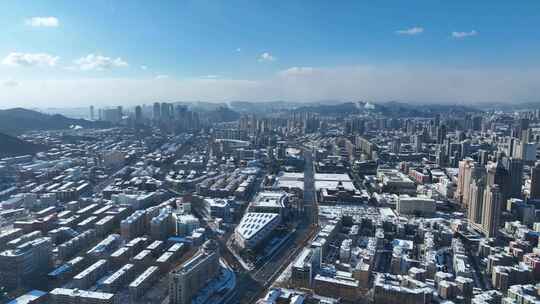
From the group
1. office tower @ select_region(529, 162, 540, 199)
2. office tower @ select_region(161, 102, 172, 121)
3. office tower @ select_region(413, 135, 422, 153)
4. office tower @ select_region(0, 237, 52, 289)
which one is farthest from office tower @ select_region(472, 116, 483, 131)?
office tower @ select_region(0, 237, 52, 289)

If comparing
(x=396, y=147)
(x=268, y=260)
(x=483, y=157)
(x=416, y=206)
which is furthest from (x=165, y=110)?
(x=268, y=260)

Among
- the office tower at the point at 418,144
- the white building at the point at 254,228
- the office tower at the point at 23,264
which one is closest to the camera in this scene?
the office tower at the point at 23,264

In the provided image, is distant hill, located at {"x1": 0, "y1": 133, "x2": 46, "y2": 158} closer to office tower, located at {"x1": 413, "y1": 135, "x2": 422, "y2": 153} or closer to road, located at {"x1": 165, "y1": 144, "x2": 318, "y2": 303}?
road, located at {"x1": 165, "y1": 144, "x2": 318, "y2": 303}

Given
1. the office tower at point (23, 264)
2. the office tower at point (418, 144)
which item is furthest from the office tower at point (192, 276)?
the office tower at point (418, 144)

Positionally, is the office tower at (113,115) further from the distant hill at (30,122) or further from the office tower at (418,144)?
the office tower at (418,144)

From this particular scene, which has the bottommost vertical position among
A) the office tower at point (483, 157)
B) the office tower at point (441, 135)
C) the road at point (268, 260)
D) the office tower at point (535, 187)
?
the road at point (268, 260)
